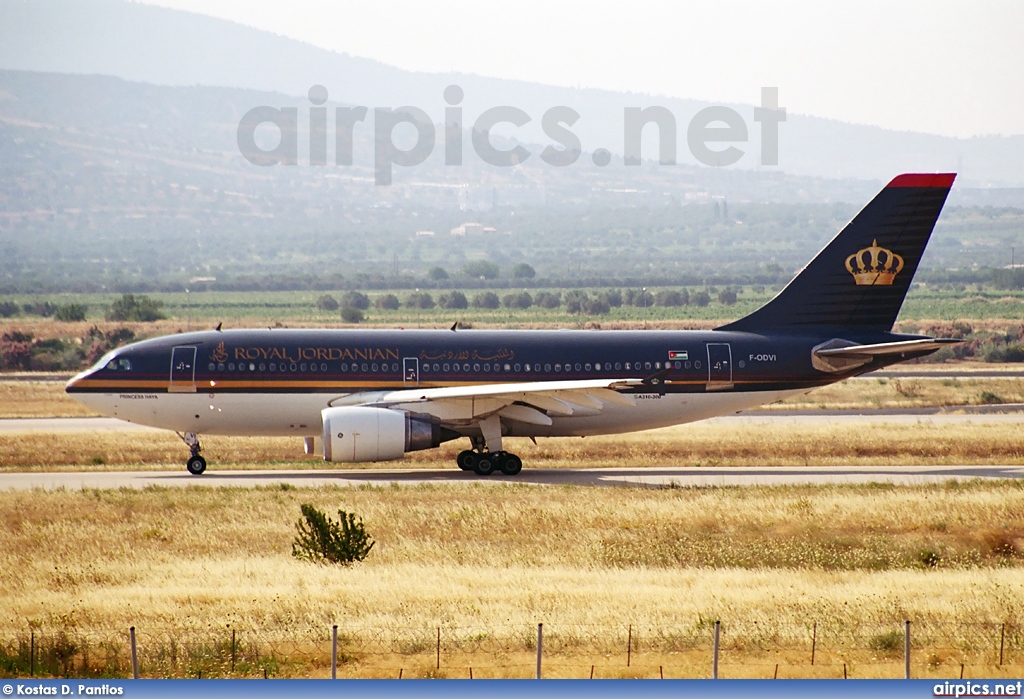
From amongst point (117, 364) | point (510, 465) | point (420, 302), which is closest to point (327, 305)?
point (420, 302)

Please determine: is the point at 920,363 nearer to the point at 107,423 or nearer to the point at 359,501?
the point at 107,423

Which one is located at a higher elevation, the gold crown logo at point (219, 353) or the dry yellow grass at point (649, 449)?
the gold crown logo at point (219, 353)

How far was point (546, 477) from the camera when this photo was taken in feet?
120

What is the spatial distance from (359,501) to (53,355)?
59466 millimetres

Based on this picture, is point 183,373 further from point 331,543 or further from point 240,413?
point 331,543

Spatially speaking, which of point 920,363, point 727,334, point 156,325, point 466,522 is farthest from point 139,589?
point 156,325

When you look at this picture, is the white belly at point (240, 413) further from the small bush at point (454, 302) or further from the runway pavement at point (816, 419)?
the small bush at point (454, 302)

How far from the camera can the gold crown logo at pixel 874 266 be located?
39.5 meters

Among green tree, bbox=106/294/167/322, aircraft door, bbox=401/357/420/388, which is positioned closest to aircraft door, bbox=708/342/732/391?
aircraft door, bbox=401/357/420/388

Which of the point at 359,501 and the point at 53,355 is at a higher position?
the point at 53,355

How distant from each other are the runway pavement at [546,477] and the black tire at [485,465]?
27 cm

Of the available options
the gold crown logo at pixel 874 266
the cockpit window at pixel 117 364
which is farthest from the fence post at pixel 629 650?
the gold crown logo at pixel 874 266

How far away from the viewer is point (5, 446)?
4341cm

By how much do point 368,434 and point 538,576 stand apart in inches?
506
